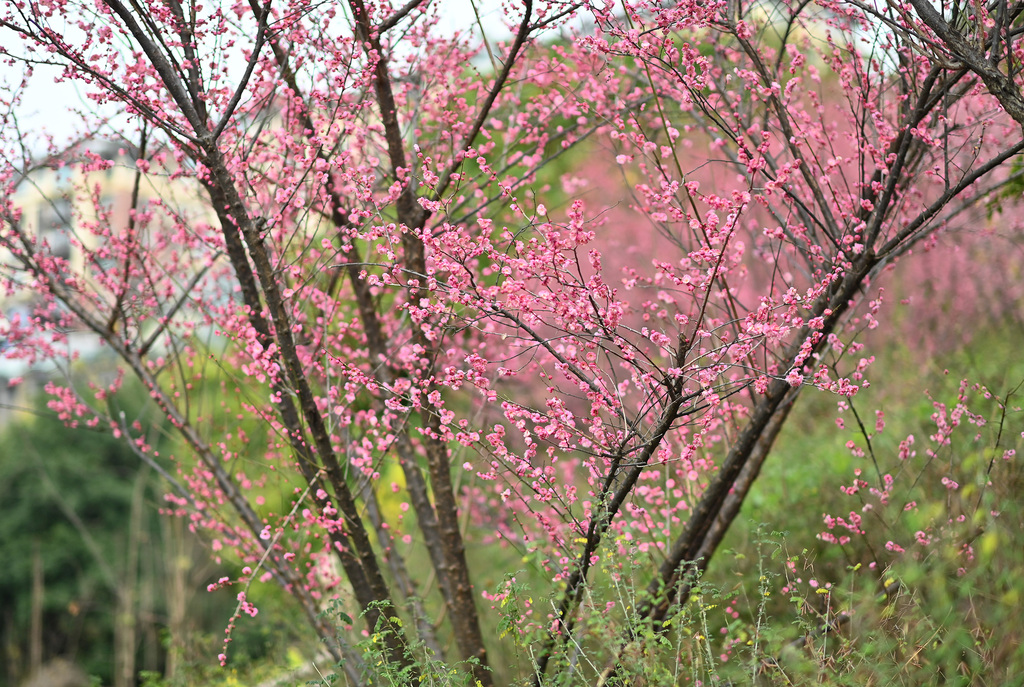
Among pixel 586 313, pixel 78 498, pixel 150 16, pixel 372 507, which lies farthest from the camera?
pixel 78 498

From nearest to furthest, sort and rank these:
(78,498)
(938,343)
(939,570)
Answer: (939,570) → (938,343) → (78,498)

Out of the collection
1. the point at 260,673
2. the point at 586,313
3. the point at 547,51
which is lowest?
the point at 260,673

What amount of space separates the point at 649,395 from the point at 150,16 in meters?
2.53

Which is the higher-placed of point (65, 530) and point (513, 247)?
point (65, 530)

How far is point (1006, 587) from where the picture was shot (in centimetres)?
320

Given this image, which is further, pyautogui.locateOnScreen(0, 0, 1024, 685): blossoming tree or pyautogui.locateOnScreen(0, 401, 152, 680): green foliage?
pyautogui.locateOnScreen(0, 401, 152, 680): green foliage

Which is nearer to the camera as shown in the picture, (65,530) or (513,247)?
(513,247)

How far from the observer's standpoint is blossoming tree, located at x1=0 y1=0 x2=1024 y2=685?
125 inches

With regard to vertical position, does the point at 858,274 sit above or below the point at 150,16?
below

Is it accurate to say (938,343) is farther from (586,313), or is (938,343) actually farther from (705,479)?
(586,313)

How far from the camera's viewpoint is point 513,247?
3814 millimetres

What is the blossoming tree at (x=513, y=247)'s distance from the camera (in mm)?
3170

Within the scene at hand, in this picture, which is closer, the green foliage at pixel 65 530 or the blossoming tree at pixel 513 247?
the blossoming tree at pixel 513 247

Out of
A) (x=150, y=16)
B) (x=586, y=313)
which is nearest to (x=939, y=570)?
(x=586, y=313)
